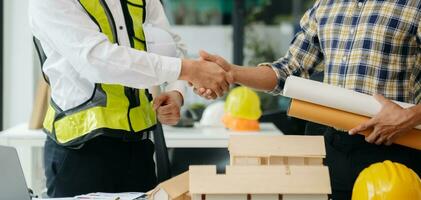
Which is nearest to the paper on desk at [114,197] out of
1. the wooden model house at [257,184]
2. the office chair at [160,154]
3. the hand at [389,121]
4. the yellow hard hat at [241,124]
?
the wooden model house at [257,184]

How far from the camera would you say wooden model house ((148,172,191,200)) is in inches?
57.7

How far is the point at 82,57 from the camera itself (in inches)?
70.7

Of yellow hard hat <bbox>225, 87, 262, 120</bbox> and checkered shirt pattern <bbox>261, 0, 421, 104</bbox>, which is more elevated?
checkered shirt pattern <bbox>261, 0, 421, 104</bbox>

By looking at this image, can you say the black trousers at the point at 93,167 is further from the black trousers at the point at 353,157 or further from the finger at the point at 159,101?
the black trousers at the point at 353,157

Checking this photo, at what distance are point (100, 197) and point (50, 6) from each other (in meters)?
0.59

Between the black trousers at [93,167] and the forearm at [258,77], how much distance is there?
0.43 metres

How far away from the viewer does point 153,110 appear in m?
2.06

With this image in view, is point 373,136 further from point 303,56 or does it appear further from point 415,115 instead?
point 303,56

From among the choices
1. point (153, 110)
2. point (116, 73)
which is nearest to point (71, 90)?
point (116, 73)

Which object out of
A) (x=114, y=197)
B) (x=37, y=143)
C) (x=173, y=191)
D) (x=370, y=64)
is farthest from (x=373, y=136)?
(x=37, y=143)

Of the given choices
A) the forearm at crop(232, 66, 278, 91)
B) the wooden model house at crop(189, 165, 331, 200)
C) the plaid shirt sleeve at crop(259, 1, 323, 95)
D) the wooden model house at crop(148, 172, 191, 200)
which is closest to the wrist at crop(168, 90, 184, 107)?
the forearm at crop(232, 66, 278, 91)

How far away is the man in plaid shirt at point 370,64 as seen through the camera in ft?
6.12

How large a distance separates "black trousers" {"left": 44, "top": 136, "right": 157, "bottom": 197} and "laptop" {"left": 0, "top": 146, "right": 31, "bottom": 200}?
1.17 feet

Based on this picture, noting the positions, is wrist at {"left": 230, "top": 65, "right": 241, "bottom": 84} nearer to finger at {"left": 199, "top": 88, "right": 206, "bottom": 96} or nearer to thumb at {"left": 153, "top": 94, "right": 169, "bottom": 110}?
finger at {"left": 199, "top": 88, "right": 206, "bottom": 96}
